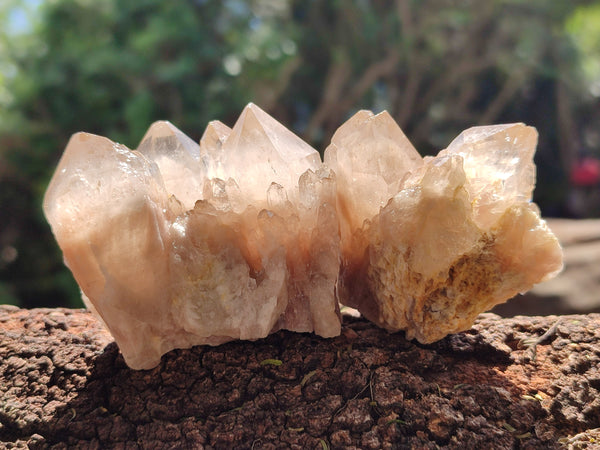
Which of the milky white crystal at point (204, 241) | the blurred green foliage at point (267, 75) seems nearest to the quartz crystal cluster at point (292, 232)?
the milky white crystal at point (204, 241)

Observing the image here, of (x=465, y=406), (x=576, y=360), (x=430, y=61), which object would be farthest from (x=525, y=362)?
(x=430, y=61)

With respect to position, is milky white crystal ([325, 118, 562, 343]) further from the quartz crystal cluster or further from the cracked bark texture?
the cracked bark texture

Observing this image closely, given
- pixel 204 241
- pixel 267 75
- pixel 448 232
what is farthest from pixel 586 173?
pixel 204 241

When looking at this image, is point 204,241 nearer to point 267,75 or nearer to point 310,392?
point 310,392

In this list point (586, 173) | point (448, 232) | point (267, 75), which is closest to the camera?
point (448, 232)

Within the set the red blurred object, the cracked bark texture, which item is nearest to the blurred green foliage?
the red blurred object
